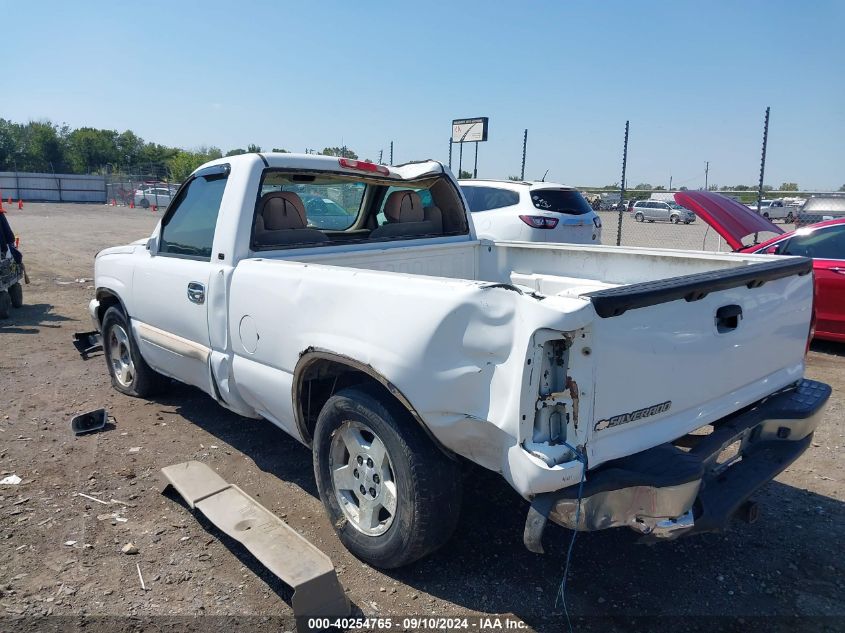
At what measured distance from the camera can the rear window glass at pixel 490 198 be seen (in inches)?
397

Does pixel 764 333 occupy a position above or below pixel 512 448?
above

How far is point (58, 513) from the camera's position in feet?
12.0

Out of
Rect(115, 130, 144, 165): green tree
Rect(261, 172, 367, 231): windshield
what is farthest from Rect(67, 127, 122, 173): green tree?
Rect(261, 172, 367, 231): windshield

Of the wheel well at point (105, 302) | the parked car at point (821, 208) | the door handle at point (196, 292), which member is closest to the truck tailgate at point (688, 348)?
the door handle at point (196, 292)

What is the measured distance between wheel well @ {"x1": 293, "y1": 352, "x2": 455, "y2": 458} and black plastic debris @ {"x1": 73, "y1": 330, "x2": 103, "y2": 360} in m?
4.36

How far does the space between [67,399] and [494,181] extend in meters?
7.09

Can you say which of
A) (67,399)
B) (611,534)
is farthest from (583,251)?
(67,399)

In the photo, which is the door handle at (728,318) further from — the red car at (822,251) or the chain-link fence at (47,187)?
the chain-link fence at (47,187)

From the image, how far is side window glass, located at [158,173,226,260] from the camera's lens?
13.8ft

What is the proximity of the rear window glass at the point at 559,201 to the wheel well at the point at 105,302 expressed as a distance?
6.38 m

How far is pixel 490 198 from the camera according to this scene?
407 inches

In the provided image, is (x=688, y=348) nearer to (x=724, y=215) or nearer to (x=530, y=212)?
(x=724, y=215)

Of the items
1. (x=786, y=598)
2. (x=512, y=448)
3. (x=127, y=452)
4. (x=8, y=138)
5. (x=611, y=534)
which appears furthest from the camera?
(x=8, y=138)

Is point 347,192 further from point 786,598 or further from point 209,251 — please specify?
point 786,598
